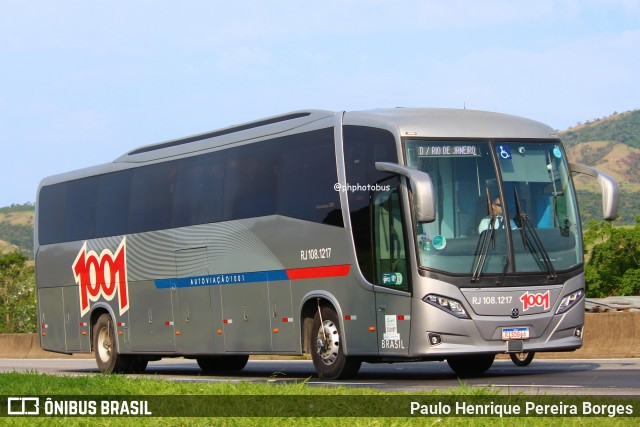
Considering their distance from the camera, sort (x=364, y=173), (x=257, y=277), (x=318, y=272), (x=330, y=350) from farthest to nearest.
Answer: (x=257, y=277)
(x=318, y=272)
(x=330, y=350)
(x=364, y=173)

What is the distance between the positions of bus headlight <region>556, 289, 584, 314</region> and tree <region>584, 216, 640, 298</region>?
24789 mm

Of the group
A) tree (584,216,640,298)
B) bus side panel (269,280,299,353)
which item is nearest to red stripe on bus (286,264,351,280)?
bus side panel (269,280,299,353)

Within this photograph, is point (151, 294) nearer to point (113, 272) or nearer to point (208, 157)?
point (113, 272)

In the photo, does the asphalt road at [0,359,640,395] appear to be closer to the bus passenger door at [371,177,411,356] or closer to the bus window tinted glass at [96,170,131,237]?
the bus passenger door at [371,177,411,356]

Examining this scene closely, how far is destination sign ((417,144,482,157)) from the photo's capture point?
16969 mm

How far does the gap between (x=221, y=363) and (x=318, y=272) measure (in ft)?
20.3

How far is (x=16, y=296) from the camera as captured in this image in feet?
231

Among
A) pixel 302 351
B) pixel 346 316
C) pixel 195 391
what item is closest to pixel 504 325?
pixel 346 316

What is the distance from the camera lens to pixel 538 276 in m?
16.7

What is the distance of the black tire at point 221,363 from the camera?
23.6 meters

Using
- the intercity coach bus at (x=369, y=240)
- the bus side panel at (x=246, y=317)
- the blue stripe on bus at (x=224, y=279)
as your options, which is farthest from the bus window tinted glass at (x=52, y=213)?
the bus side panel at (x=246, y=317)

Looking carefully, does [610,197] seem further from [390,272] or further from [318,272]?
[318,272]

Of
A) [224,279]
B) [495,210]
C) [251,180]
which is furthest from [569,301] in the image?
[224,279]

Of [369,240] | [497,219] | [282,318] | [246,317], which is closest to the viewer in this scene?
[497,219]
